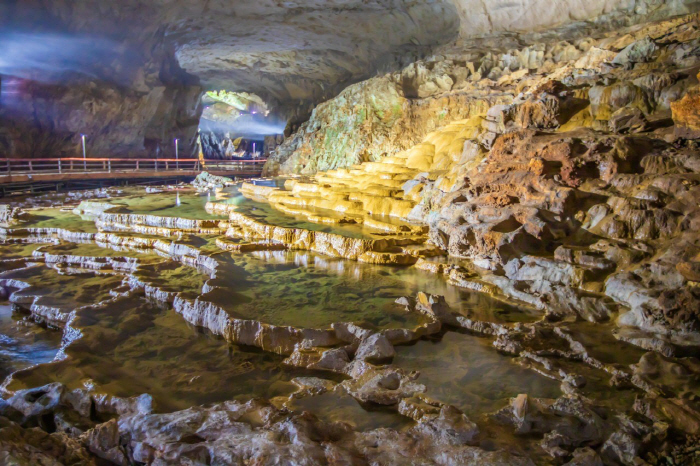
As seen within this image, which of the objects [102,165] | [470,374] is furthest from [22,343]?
[102,165]

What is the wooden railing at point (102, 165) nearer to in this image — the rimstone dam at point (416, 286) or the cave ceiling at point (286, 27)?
the rimstone dam at point (416, 286)

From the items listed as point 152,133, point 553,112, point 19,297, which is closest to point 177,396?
point 19,297

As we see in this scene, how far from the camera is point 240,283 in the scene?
5750 mm

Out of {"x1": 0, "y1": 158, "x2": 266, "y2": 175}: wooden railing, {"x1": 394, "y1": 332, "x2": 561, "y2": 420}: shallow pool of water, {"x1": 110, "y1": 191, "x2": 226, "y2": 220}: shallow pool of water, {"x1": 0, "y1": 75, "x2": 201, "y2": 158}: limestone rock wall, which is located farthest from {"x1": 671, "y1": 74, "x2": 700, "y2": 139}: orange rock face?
{"x1": 0, "y1": 75, "x2": 201, "y2": 158}: limestone rock wall

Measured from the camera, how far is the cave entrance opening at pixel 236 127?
31703 mm

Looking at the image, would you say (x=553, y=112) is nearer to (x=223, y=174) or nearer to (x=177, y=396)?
(x=177, y=396)

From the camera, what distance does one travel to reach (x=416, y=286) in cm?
599

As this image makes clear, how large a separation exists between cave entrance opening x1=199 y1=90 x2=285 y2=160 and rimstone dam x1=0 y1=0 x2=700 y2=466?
52.6 ft

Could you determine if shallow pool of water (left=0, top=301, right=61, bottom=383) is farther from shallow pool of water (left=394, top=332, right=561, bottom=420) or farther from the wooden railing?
the wooden railing

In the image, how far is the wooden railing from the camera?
15.2m

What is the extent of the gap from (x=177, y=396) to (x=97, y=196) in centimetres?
1282

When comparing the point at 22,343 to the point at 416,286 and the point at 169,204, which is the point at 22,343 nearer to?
the point at 416,286

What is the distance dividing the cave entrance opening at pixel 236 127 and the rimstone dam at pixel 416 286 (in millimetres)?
16024

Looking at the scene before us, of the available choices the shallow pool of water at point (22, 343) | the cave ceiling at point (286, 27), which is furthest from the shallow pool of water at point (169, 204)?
the cave ceiling at point (286, 27)
